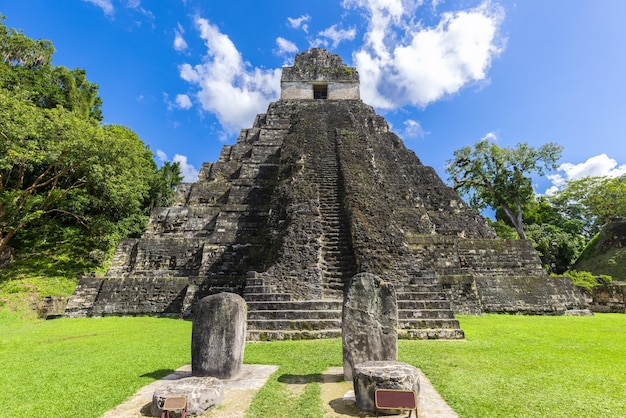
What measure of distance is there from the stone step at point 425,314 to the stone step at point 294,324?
1.40 m

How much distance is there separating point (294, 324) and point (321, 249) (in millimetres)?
2708

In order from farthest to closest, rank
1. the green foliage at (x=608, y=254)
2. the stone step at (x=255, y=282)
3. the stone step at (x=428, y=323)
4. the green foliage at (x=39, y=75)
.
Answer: the green foliage at (x=39, y=75) < the green foliage at (x=608, y=254) < the stone step at (x=255, y=282) < the stone step at (x=428, y=323)

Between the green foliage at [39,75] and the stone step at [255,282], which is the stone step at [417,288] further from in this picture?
the green foliage at [39,75]

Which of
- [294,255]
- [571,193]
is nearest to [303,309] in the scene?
[294,255]

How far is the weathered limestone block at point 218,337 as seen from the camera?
4.23 metres

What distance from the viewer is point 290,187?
11242mm

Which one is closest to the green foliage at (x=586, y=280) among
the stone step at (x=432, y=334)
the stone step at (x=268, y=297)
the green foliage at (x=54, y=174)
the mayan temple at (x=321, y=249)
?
the mayan temple at (x=321, y=249)

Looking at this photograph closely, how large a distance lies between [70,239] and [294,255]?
13.6 m

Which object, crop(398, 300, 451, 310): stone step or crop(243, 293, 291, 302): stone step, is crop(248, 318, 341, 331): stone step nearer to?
crop(243, 293, 291, 302): stone step

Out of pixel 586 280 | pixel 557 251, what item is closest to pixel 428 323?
pixel 586 280

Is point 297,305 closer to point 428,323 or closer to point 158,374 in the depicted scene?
point 428,323

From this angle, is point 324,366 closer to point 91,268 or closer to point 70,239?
point 91,268

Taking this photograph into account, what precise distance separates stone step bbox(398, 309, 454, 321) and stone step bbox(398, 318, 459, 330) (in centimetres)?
12

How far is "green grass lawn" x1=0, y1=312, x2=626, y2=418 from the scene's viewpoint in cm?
326
